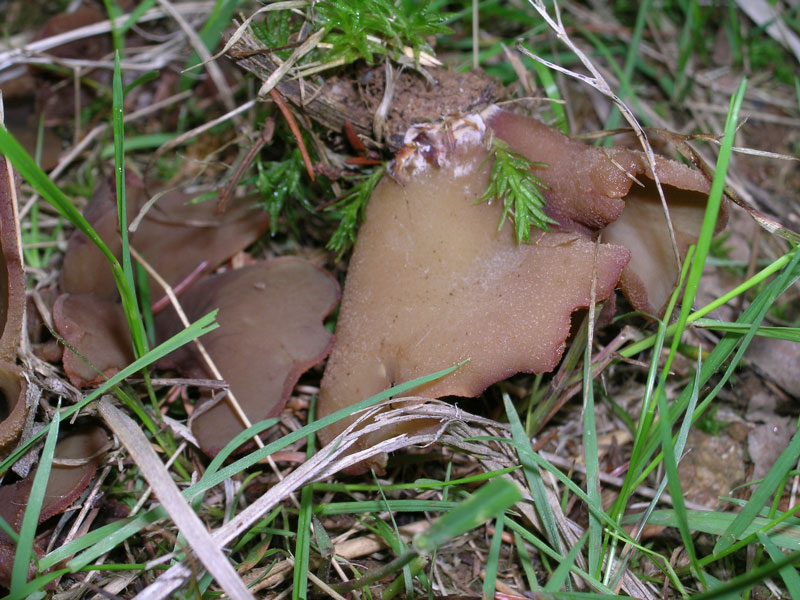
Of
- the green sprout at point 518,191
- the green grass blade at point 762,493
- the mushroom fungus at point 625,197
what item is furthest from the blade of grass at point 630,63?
the green grass blade at point 762,493

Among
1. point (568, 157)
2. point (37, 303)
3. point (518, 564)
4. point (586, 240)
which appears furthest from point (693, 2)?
point (37, 303)

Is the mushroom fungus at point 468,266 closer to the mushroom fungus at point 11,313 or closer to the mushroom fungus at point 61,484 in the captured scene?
the mushroom fungus at point 61,484

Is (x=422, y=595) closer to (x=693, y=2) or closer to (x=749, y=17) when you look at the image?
(x=693, y=2)

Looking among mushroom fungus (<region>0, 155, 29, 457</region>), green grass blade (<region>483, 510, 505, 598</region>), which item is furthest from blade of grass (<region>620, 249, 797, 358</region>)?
mushroom fungus (<region>0, 155, 29, 457</region>)

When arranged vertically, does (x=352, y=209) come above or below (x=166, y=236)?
above

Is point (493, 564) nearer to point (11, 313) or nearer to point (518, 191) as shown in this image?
point (518, 191)

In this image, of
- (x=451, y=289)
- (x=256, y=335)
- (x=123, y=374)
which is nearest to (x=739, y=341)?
(x=451, y=289)
